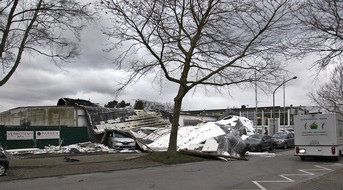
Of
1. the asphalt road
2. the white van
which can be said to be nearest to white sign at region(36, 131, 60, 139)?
the asphalt road

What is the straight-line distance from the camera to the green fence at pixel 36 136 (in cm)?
2494

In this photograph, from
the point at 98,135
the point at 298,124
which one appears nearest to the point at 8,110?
the point at 98,135

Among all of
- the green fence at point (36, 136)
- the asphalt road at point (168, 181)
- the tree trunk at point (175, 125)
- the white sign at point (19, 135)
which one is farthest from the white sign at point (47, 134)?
the asphalt road at point (168, 181)

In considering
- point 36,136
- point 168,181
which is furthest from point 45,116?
point 168,181

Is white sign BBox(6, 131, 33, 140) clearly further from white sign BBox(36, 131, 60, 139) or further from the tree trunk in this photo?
the tree trunk

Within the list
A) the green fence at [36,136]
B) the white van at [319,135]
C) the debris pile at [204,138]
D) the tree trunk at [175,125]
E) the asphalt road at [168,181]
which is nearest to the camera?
the asphalt road at [168,181]

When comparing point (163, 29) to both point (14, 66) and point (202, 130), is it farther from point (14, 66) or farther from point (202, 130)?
point (202, 130)

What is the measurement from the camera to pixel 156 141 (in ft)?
109

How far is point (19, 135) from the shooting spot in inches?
1003

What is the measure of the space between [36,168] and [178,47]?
9939 millimetres

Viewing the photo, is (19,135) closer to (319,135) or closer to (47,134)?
(47,134)

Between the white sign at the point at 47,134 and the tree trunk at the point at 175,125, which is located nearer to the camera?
the tree trunk at the point at 175,125

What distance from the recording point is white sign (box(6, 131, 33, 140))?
25.0 m

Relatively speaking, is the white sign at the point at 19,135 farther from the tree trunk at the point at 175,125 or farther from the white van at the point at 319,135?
the white van at the point at 319,135
